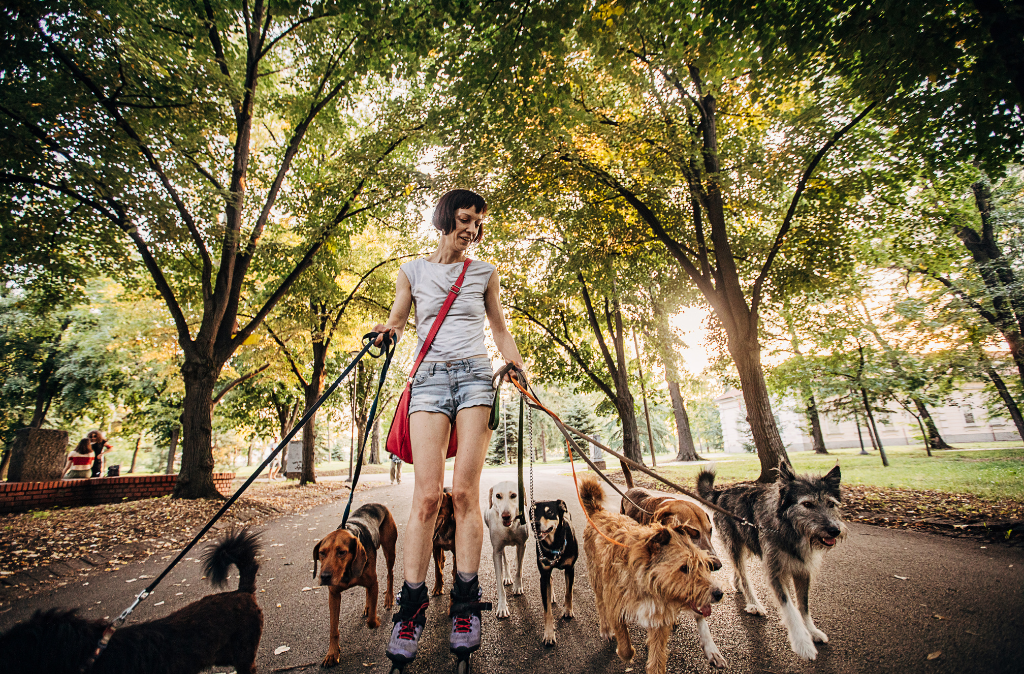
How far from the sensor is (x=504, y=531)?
12.2 feet

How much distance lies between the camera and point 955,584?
352 centimetres

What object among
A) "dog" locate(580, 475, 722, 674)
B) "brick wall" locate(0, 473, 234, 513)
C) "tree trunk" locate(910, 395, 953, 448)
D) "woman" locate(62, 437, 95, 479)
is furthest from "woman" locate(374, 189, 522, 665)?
"woman" locate(62, 437, 95, 479)

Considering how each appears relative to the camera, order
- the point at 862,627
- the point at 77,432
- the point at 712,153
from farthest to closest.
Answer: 1. the point at 77,432
2. the point at 712,153
3. the point at 862,627

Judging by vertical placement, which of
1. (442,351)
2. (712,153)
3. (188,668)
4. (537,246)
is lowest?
(188,668)

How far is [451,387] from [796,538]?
2734 mm

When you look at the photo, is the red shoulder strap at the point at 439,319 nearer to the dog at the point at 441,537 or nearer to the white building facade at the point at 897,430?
the dog at the point at 441,537

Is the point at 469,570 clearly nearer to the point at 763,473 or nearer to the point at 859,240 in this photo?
the point at 763,473

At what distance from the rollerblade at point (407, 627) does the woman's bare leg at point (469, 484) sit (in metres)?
0.28

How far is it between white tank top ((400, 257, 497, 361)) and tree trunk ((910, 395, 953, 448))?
15.8m

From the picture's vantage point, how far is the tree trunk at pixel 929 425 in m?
13.0

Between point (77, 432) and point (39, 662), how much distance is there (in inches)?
1434

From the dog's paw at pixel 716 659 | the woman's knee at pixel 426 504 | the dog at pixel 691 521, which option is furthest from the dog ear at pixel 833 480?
the woman's knee at pixel 426 504

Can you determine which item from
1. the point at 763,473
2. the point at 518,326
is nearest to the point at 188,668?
the point at 763,473

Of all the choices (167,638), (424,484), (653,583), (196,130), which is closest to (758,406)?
(653,583)
